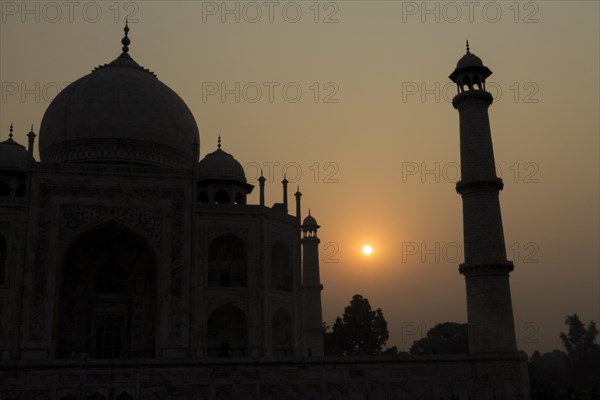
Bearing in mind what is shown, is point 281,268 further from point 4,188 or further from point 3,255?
point 4,188

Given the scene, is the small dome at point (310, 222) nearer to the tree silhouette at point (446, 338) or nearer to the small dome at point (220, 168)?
the small dome at point (220, 168)

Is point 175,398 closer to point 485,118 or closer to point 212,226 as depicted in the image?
point 212,226

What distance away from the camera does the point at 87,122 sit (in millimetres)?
26266

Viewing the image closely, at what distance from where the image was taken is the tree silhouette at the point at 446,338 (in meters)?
62.1

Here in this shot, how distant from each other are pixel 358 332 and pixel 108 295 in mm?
33070

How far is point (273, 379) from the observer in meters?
17.6

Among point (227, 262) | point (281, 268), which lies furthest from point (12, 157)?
point (281, 268)

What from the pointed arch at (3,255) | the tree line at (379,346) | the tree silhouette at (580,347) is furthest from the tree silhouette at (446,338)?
the pointed arch at (3,255)

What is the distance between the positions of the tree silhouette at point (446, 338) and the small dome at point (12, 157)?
44255 mm

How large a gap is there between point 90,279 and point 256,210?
239 inches

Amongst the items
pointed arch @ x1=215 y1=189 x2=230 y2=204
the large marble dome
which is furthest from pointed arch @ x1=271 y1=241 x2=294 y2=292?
the large marble dome

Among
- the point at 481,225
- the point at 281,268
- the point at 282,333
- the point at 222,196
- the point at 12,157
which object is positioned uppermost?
the point at 12,157

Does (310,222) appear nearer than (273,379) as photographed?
No

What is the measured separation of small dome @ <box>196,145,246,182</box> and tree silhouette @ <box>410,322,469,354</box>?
3907cm
